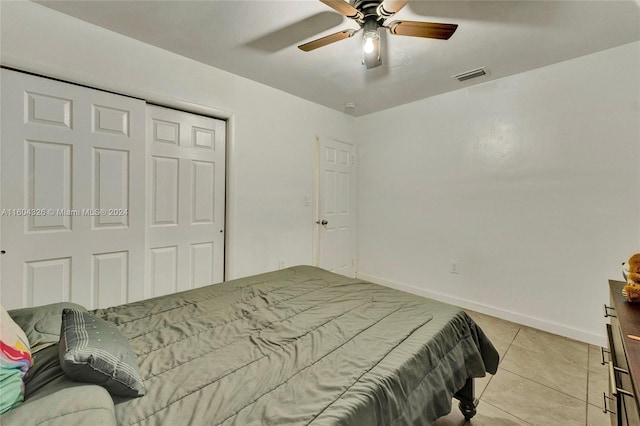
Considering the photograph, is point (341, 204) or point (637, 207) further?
point (341, 204)

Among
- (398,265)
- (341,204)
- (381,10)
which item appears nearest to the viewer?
(381,10)

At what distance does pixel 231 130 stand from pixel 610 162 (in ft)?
10.7

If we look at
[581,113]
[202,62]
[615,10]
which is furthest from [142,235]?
[581,113]

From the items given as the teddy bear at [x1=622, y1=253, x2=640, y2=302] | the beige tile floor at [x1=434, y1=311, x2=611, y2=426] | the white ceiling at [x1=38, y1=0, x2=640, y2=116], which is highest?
the white ceiling at [x1=38, y1=0, x2=640, y2=116]

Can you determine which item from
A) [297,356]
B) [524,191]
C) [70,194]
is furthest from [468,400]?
[70,194]

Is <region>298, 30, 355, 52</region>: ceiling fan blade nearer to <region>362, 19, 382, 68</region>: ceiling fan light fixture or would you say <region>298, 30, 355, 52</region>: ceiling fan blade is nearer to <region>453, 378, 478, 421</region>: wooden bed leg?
<region>362, 19, 382, 68</region>: ceiling fan light fixture

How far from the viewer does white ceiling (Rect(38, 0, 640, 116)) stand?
5.73 ft

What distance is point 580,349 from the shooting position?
A: 2242 millimetres

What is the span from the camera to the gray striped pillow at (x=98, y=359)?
0.76 m

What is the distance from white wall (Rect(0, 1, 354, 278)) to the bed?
4.34ft

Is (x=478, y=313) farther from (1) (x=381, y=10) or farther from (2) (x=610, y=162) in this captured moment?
(1) (x=381, y=10)

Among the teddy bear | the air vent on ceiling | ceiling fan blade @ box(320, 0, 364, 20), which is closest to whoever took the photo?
the teddy bear

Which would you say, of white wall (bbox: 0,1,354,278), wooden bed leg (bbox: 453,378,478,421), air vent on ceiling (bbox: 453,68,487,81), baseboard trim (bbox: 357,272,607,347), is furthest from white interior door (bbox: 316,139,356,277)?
wooden bed leg (bbox: 453,378,478,421)

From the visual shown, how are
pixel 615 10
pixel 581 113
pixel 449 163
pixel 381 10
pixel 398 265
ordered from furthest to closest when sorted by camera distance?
1. pixel 398 265
2. pixel 449 163
3. pixel 581 113
4. pixel 615 10
5. pixel 381 10
